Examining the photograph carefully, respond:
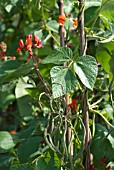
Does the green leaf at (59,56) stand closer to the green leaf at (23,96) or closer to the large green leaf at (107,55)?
the large green leaf at (107,55)

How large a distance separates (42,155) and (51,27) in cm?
37

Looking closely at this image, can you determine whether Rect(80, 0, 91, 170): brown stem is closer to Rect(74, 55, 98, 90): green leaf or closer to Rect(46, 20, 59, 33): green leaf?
Rect(74, 55, 98, 90): green leaf

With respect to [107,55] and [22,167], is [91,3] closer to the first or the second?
[107,55]

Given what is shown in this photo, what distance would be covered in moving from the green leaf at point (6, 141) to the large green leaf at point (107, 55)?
0.94 feet

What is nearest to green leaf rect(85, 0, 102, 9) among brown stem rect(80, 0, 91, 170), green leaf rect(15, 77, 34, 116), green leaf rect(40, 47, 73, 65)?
brown stem rect(80, 0, 91, 170)

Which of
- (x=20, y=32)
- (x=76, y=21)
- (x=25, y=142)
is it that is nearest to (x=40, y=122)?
(x=25, y=142)

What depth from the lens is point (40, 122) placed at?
4.06 feet

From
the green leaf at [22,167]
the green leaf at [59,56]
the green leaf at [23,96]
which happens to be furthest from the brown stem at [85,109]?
the green leaf at [23,96]

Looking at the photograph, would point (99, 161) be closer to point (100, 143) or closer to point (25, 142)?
point (100, 143)

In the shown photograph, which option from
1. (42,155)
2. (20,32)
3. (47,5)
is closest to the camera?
(42,155)

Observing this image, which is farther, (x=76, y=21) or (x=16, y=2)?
(x=16, y=2)

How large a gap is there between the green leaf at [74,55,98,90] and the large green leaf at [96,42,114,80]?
0.10 meters

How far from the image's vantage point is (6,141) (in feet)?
3.68

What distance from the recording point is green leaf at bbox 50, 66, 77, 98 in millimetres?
903
